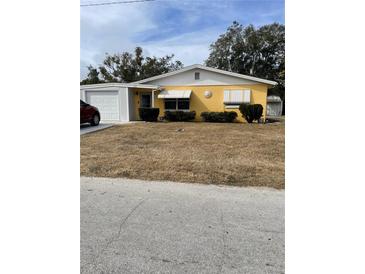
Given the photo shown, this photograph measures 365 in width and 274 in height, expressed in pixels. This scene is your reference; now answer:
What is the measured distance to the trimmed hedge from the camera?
15.2 meters

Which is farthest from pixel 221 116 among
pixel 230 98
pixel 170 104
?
pixel 170 104

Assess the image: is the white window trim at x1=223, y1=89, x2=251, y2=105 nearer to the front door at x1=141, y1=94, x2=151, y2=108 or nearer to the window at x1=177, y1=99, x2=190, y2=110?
the window at x1=177, y1=99, x2=190, y2=110

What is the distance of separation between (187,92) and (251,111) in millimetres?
4477

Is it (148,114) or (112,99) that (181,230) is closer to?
(148,114)

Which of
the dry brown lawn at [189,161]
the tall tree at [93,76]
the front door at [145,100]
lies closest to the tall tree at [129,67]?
the tall tree at [93,76]

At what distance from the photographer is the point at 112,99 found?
15.7m

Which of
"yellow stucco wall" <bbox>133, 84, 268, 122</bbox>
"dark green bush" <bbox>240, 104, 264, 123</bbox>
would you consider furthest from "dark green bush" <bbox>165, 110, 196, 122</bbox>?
"dark green bush" <bbox>240, 104, 264, 123</bbox>

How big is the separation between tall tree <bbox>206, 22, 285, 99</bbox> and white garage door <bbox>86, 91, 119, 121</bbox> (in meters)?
21.3

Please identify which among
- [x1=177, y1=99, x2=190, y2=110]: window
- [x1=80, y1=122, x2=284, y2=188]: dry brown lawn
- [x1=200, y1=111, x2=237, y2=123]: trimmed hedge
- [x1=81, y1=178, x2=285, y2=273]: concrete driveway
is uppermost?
[x1=177, y1=99, x2=190, y2=110]: window

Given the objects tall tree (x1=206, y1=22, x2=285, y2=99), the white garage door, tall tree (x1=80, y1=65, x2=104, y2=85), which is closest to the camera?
the white garage door
